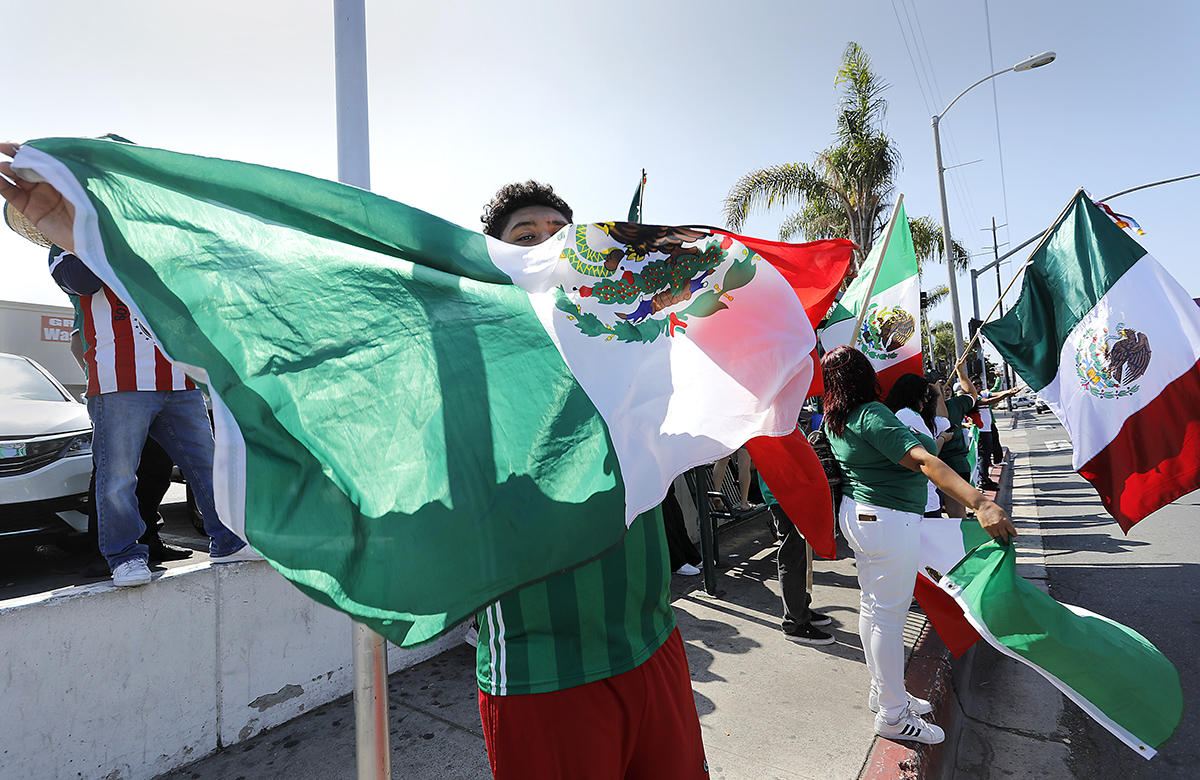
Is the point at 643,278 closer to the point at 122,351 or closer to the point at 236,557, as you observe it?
the point at 236,557

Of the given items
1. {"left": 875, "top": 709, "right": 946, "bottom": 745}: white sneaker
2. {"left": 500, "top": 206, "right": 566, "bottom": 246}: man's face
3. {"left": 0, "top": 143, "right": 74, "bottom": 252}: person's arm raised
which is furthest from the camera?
{"left": 875, "top": 709, "right": 946, "bottom": 745}: white sneaker

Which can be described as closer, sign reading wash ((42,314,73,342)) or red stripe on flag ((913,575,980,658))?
red stripe on flag ((913,575,980,658))

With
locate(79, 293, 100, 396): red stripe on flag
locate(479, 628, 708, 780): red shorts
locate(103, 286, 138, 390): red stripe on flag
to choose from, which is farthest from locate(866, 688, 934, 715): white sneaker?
locate(79, 293, 100, 396): red stripe on flag

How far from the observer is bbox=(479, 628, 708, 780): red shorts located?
141 cm

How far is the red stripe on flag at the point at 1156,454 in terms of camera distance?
4.36 meters

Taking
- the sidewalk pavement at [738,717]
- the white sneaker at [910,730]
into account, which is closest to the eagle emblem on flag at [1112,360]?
the sidewalk pavement at [738,717]

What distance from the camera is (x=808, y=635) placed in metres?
4.80

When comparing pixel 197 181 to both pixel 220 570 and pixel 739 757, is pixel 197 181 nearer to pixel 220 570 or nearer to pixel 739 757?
pixel 220 570

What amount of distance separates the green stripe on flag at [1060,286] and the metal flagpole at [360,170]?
16.2 feet

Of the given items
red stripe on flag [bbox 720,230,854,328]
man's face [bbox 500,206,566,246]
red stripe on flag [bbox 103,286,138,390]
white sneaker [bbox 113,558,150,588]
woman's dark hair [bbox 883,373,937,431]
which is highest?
man's face [bbox 500,206,566,246]

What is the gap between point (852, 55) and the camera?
1537cm

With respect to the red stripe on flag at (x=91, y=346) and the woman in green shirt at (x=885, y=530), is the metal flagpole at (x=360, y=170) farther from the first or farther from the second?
the woman in green shirt at (x=885, y=530)

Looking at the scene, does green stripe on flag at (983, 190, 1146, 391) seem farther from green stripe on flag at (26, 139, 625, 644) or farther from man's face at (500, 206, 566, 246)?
green stripe on flag at (26, 139, 625, 644)

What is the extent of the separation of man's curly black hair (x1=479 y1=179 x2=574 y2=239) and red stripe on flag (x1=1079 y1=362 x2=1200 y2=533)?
437 cm
